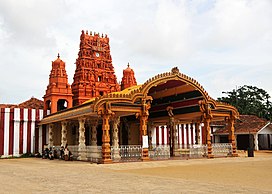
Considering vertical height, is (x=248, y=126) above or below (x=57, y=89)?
below

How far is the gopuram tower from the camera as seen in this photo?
31031 mm

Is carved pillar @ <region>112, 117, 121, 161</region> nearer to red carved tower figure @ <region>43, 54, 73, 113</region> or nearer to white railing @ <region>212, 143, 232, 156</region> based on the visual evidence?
white railing @ <region>212, 143, 232, 156</region>

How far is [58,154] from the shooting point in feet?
75.7

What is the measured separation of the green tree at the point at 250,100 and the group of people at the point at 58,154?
37.7m

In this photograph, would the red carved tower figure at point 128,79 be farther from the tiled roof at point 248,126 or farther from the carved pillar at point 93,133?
the tiled roof at point 248,126

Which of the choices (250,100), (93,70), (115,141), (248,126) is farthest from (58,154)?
(250,100)

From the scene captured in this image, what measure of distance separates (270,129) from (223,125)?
20.3 feet

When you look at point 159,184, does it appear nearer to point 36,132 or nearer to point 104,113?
point 104,113

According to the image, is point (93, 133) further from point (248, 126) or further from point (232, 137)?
point (248, 126)

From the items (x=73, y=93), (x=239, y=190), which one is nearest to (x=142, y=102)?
(x=239, y=190)

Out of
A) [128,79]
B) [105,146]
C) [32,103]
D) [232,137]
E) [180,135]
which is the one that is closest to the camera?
[105,146]

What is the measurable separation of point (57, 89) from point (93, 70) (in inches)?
192

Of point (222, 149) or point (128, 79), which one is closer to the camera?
point (222, 149)

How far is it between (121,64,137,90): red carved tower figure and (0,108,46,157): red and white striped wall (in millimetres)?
11049
